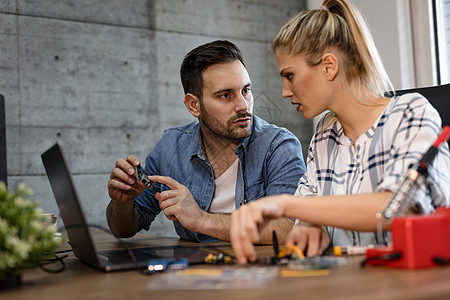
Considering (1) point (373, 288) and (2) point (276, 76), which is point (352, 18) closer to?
(1) point (373, 288)

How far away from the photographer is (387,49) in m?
3.11

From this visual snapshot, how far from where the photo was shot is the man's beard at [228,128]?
6.50 feet

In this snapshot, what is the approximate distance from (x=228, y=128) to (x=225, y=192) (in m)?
0.26

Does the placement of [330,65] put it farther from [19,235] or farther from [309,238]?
[19,235]

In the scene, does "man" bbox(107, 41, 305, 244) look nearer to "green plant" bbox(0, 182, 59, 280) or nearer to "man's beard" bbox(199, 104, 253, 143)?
"man's beard" bbox(199, 104, 253, 143)

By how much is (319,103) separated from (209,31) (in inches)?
97.5

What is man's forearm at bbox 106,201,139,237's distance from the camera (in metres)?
1.91

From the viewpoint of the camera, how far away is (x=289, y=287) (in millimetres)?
732

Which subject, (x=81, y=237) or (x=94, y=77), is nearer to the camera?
(x=81, y=237)

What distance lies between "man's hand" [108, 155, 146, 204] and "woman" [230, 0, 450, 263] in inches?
22.1

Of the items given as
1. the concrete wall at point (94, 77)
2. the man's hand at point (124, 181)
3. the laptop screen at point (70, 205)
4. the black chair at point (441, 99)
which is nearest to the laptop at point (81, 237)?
the laptop screen at point (70, 205)

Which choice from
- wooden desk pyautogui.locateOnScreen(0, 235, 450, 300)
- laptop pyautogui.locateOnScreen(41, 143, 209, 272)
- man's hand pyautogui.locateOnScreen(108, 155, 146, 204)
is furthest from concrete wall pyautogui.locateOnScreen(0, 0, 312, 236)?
wooden desk pyautogui.locateOnScreen(0, 235, 450, 300)

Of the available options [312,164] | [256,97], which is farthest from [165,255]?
[256,97]

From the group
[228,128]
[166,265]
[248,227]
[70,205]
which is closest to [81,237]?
[70,205]
